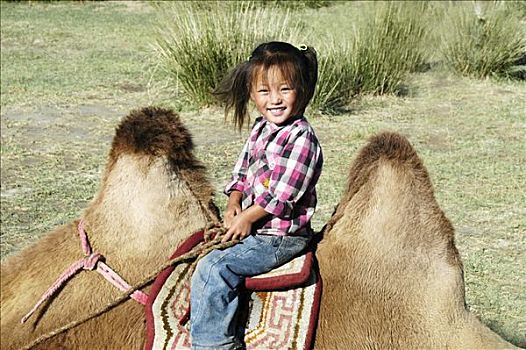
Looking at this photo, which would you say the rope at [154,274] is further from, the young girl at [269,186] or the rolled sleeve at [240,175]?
the rolled sleeve at [240,175]

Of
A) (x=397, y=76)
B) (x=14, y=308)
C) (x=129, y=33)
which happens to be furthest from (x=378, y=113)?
Result: (x=14, y=308)

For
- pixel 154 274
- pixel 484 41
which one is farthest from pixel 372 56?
pixel 154 274

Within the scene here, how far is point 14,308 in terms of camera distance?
2.86 meters

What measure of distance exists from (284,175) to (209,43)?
8046mm

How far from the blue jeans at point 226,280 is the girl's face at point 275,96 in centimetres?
41

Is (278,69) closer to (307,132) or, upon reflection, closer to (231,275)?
(307,132)

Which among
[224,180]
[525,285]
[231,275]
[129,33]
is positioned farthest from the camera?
[129,33]

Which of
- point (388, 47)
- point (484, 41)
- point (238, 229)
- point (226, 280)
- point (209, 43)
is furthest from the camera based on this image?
point (484, 41)

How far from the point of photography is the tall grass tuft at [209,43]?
1071cm

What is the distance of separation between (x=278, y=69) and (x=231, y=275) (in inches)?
27.7

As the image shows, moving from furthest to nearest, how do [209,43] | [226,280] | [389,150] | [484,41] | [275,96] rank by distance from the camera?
[484,41] < [209,43] < [389,150] < [275,96] < [226,280]

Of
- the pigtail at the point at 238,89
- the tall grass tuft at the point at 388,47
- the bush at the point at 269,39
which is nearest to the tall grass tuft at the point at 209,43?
the bush at the point at 269,39

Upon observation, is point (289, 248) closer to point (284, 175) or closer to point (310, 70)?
point (284, 175)

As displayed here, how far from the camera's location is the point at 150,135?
3006 millimetres
